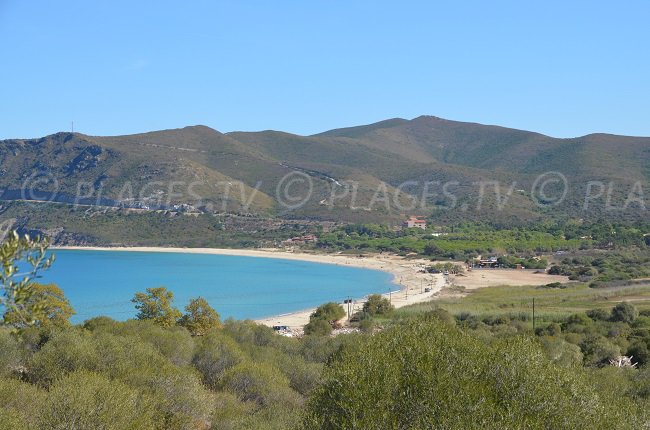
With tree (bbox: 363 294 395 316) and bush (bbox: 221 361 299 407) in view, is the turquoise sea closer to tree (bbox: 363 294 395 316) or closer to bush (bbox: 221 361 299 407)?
tree (bbox: 363 294 395 316)

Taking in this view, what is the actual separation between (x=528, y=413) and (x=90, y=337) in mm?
15770

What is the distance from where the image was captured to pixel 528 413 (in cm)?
1045

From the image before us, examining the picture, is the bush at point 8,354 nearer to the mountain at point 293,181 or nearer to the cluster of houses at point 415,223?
the cluster of houses at point 415,223

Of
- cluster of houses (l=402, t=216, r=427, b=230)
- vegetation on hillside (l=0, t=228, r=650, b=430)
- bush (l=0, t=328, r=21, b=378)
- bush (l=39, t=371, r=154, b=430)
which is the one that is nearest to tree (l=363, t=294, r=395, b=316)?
vegetation on hillside (l=0, t=228, r=650, b=430)

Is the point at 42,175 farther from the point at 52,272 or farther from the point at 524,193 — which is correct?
the point at 524,193

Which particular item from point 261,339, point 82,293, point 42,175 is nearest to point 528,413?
point 261,339

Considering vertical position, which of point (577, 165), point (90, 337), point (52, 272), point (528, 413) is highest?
point (577, 165)

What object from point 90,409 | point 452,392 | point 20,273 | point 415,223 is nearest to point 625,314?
point 452,392

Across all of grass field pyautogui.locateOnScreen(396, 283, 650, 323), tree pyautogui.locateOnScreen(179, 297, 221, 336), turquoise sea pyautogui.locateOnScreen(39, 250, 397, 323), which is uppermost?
tree pyautogui.locateOnScreen(179, 297, 221, 336)

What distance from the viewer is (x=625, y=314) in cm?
3988

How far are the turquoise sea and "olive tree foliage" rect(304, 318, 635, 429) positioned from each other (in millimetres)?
44559

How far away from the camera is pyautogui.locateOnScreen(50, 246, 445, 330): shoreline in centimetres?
5631

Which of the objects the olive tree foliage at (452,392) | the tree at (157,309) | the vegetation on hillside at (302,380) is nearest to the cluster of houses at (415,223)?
the tree at (157,309)

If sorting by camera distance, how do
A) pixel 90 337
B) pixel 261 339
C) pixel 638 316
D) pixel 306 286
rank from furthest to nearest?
pixel 306 286 → pixel 638 316 → pixel 261 339 → pixel 90 337
